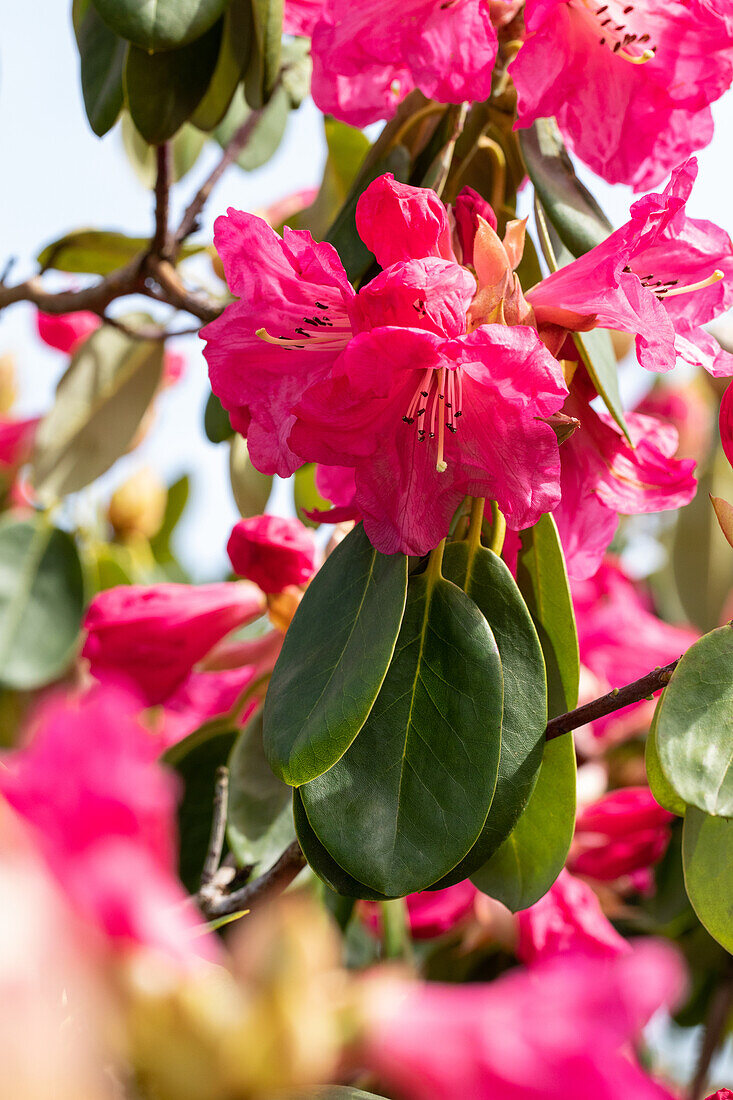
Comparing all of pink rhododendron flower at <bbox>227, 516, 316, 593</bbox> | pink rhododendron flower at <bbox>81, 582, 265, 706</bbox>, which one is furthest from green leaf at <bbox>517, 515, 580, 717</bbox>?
pink rhododendron flower at <bbox>81, 582, 265, 706</bbox>

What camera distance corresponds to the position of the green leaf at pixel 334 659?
1.81 ft

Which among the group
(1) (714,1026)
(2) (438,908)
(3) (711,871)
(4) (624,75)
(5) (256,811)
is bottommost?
(1) (714,1026)

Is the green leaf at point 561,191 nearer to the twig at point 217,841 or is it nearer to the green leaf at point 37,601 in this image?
the twig at point 217,841

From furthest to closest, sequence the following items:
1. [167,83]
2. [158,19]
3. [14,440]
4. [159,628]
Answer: [14,440]
[159,628]
[167,83]
[158,19]

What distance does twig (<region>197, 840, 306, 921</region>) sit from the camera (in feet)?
2.27

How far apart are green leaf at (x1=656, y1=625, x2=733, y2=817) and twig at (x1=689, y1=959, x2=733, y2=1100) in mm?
839

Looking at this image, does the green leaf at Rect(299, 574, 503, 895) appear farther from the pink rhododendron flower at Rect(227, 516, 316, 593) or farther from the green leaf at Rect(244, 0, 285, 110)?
the green leaf at Rect(244, 0, 285, 110)

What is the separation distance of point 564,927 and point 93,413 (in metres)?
0.80

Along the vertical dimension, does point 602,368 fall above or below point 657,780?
above

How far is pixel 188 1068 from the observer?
0.79 feet

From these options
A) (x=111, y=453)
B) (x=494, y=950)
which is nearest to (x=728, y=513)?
(x=494, y=950)

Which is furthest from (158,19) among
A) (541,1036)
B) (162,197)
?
(541,1036)

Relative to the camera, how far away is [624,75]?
734 mm

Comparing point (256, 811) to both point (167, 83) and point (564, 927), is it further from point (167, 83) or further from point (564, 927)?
point (167, 83)
